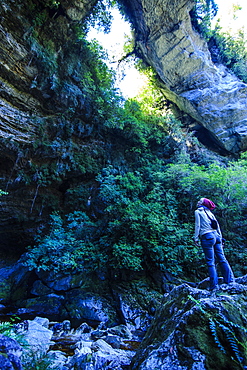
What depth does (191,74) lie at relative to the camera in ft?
42.3

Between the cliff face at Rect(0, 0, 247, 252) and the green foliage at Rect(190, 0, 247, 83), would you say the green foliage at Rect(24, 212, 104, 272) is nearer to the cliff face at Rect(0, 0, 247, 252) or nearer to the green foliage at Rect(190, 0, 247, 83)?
the cliff face at Rect(0, 0, 247, 252)

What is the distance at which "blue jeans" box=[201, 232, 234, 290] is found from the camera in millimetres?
3020

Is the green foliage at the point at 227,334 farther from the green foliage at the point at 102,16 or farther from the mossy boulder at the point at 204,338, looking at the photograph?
the green foliage at the point at 102,16

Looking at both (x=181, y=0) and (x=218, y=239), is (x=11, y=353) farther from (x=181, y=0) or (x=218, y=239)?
(x=181, y=0)

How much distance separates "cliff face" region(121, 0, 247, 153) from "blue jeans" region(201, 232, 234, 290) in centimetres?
1138

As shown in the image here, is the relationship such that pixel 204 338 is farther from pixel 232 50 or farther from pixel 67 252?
pixel 232 50

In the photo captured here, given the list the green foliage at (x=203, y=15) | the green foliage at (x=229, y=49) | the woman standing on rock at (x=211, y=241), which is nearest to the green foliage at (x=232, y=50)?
the green foliage at (x=229, y=49)

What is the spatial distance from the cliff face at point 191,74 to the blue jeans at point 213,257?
37.3ft

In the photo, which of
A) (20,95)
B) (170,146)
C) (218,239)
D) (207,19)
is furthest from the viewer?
(207,19)

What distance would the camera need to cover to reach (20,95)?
8.05 metres

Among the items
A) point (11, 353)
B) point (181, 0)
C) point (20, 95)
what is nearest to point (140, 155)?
point (20, 95)

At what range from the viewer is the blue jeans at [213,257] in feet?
9.91

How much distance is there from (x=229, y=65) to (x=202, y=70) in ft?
14.7

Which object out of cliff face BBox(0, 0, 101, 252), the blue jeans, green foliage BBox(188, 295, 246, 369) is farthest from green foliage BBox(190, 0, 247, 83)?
green foliage BBox(188, 295, 246, 369)
